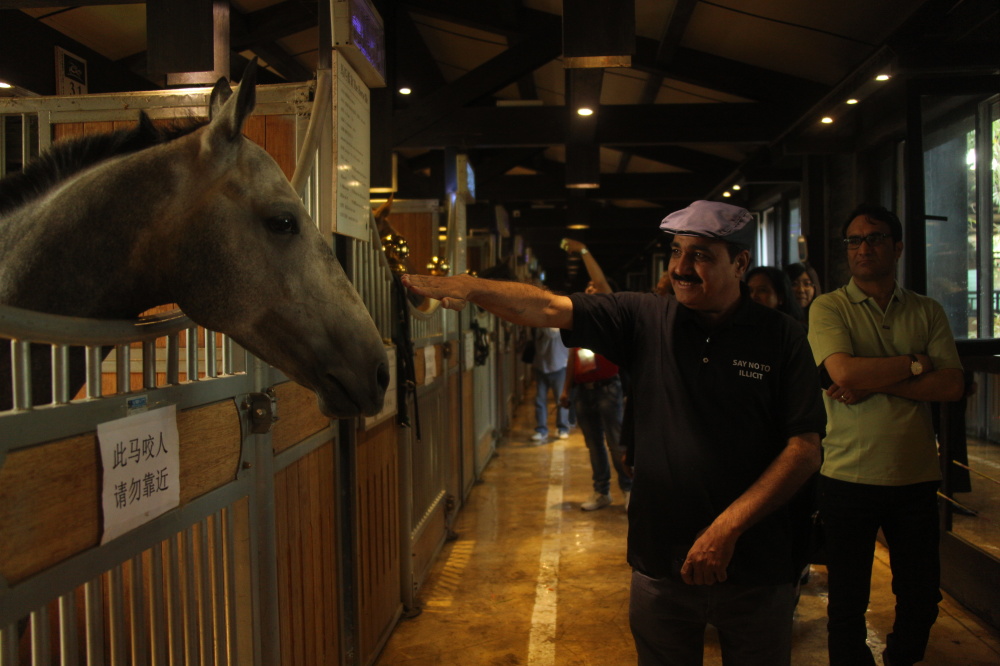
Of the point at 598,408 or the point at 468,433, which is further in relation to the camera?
the point at 468,433

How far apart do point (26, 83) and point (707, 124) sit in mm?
5241

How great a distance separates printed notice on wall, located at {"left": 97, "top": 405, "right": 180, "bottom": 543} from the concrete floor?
2041 mm

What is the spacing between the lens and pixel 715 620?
1.72 meters

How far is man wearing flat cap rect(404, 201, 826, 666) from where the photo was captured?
167 centimetres

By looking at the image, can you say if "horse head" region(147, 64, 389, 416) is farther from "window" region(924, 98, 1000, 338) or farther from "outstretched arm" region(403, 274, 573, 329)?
"window" region(924, 98, 1000, 338)

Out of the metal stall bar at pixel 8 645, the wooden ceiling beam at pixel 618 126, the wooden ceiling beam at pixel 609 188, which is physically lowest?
the metal stall bar at pixel 8 645

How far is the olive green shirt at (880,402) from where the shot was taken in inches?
94.7

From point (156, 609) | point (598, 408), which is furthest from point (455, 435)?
point (156, 609)

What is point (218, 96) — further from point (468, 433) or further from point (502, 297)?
point (468, 433)

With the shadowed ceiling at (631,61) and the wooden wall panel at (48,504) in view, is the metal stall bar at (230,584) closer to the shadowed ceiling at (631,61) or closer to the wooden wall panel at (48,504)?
the wooden wall panel at (48,504)

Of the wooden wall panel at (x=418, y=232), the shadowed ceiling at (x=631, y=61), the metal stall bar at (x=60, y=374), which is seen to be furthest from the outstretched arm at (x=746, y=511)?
the wooden wall panel at (x=418, y=232)

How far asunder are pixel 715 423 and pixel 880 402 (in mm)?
1160

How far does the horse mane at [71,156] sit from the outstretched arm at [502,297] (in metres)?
0.62

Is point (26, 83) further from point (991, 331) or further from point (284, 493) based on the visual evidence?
point (991, 331)
